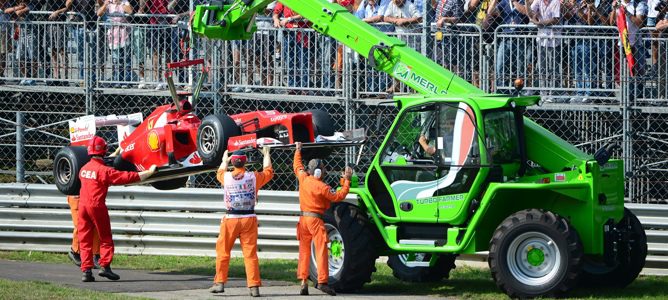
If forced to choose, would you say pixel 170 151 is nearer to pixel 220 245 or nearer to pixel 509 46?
pixel 220 245

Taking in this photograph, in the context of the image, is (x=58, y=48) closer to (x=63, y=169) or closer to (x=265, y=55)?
(x=265, y=55)

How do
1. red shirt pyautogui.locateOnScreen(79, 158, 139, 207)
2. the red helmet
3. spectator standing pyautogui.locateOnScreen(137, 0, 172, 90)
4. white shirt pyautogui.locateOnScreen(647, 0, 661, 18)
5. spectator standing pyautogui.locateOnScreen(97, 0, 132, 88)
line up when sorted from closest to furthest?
red shirt pyautogui.locateOnScreen(79, 158, 139, 207), the red helmet, white shirt pyautogui.locateOnScreen(647, 0, 661, 18), spectator standing pyautogui.locateOnScreen(137, 0, 172, 90), spectator standing pyautogui.locateOnScreen(97, 0, 132, 88)

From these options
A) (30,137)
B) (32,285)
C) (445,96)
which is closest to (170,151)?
(32,285)

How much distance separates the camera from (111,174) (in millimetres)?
13703

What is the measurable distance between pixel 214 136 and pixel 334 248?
171cm

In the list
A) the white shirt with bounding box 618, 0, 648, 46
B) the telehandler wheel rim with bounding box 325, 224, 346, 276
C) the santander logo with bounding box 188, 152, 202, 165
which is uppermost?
the white shirt with bounding box 618, 0, 648, 46

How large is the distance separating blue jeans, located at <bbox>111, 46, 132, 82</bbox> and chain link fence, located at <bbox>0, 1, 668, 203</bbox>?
0.02m

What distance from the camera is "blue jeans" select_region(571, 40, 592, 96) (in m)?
15.3

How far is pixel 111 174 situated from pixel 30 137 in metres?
5.04

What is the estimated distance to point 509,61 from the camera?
51.0ft

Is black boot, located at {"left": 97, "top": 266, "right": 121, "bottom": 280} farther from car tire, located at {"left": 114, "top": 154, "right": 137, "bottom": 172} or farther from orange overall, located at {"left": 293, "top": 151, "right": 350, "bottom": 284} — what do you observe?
orange overall, located at {"left": 293, "top": 151, "right": 350, "bottom": 284}

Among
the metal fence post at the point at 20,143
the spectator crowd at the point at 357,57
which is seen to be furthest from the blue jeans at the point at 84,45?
the metal fence post at the point at 20,143

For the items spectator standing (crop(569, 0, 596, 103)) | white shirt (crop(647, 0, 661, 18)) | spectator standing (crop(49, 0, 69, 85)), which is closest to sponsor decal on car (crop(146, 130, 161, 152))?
spectator standing (crop(49, 0, 69, 85))

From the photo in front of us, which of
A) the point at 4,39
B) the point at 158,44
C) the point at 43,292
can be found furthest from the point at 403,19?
the point at 43,292
